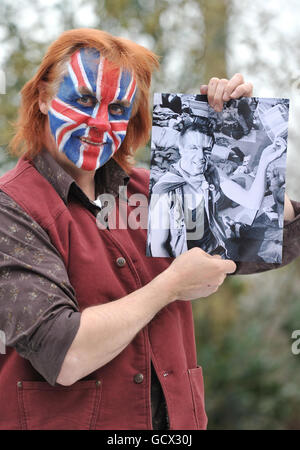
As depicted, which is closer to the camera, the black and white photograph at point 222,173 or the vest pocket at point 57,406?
the vest pocket at point 57,406

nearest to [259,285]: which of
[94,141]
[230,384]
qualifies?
[230,384]

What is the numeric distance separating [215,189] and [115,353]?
0.56m

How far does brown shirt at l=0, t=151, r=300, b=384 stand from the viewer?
4.73ft

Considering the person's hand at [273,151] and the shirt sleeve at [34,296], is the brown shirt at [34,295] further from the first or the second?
the person's hand at [273,151]

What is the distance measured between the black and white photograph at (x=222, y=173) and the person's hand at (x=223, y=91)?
2 cm

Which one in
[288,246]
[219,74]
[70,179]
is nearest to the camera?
[70,179]

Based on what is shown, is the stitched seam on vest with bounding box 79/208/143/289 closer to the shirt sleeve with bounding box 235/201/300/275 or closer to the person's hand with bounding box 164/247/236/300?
the person's hand with bounding box 164/247/236/300

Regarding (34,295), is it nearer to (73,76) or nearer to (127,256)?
(127,256)

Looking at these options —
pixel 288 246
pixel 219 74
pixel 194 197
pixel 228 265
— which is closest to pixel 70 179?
pixel 194 197

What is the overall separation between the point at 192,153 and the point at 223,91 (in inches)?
7.9

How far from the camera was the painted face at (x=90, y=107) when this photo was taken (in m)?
1.70

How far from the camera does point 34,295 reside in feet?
4.83

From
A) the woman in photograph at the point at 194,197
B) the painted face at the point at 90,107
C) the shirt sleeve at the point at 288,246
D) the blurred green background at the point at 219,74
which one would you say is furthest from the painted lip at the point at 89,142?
the blurred green background at the point at 219,74
